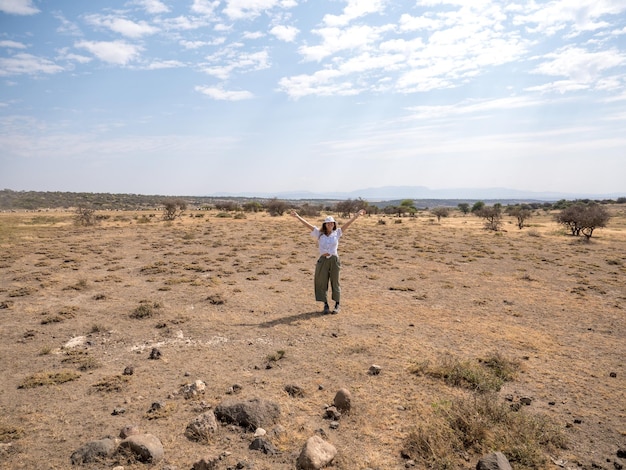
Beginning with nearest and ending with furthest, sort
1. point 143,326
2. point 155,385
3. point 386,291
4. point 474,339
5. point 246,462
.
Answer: point 246,462
point 155,385
point 474,339
point 143,326
point 386,291

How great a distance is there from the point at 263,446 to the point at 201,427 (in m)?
0.77

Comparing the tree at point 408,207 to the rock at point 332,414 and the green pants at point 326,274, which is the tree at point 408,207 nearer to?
the green pants at point 326,274

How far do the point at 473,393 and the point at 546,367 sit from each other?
2136 mm

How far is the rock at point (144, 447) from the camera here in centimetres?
371

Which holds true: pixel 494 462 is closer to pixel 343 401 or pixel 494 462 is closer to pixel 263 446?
pixel 343 401

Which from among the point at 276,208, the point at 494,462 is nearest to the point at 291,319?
the point at 494,462

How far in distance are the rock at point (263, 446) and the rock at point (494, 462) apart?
6.88 feet

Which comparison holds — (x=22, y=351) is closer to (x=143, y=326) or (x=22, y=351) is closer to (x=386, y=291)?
(x=143, y=326)

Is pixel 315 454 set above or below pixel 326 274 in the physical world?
below

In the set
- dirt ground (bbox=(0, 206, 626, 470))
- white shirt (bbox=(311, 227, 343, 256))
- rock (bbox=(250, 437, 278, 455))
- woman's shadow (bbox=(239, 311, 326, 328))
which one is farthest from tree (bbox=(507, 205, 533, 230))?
rock (bbox=(250, 437, 278, 455))

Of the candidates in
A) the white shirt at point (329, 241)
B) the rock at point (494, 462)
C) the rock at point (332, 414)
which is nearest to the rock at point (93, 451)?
the rock at point (332, 414)

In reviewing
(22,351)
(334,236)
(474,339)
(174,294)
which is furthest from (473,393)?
(174,294)

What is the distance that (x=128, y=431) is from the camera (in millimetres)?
4109

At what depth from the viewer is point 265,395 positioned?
505 cm
